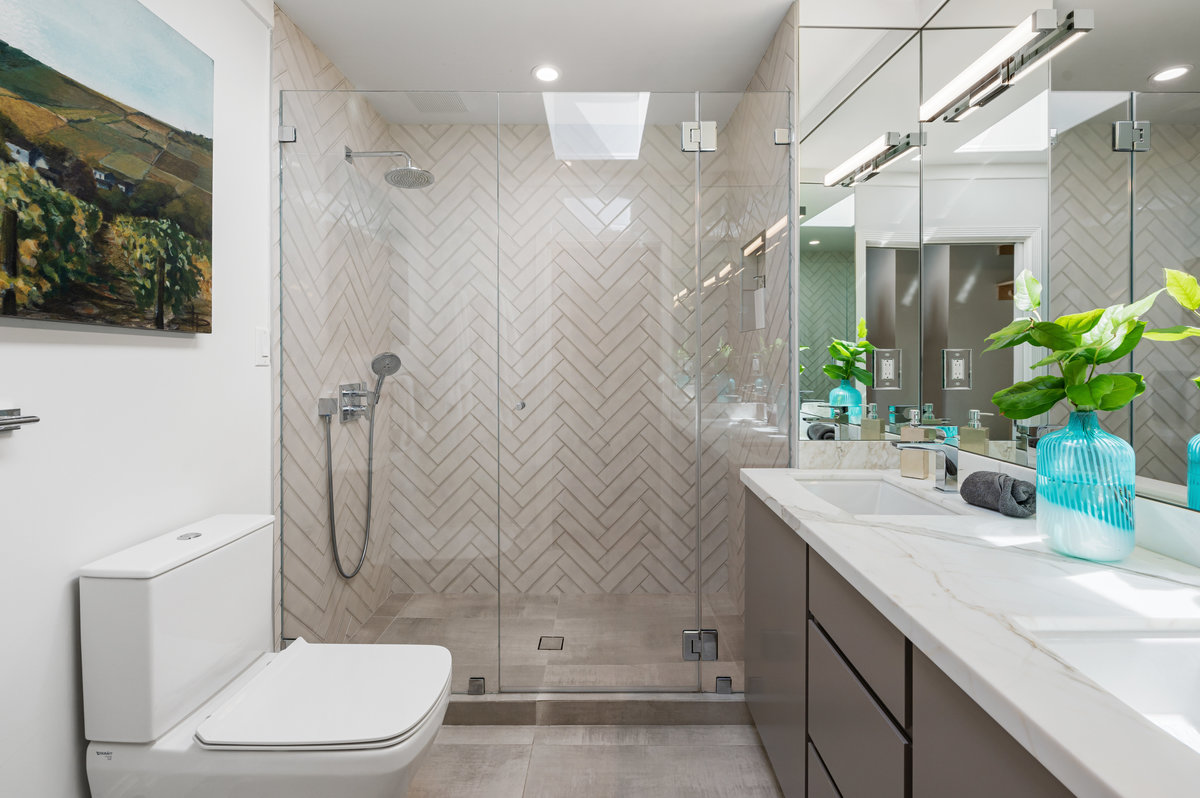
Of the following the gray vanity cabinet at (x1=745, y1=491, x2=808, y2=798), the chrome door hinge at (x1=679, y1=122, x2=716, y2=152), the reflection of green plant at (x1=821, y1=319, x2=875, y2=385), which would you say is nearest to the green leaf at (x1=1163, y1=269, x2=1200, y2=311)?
the gray vanity cabinet at (x1=745, y1=491, x2=808, y2=798)

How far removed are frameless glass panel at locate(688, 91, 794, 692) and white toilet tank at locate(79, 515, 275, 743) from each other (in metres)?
1.58

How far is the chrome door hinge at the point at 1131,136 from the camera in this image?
112 centimetres

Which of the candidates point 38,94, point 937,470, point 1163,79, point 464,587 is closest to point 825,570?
point 937,470

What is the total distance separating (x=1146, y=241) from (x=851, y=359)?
1092 mm

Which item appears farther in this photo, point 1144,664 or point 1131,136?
point 1131,136

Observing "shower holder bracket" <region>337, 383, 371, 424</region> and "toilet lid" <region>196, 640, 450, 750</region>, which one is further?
→ "shower holder bracket" <region>337, 383, 371, 424</region>

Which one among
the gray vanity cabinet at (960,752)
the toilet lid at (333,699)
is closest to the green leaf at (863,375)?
the gray vanity cabinet at (960,752)

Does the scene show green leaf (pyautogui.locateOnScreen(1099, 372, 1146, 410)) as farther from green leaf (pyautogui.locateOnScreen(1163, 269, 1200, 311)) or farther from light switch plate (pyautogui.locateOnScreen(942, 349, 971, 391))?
light switch plate (pyautogui.locateOnScreen(942, 349, 971, 391))

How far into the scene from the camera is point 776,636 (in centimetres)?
174

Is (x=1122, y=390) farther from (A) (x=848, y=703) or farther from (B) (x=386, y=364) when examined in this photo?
(B) (x=386, y=364)

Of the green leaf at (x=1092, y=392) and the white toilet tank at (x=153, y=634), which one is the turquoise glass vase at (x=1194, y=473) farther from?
the white toilet tank at (x=153, y=634)

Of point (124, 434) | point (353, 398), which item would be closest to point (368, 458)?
point (353, 398)

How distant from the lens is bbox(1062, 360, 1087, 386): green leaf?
1181 millimetres

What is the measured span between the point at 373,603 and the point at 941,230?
2.35 metres
